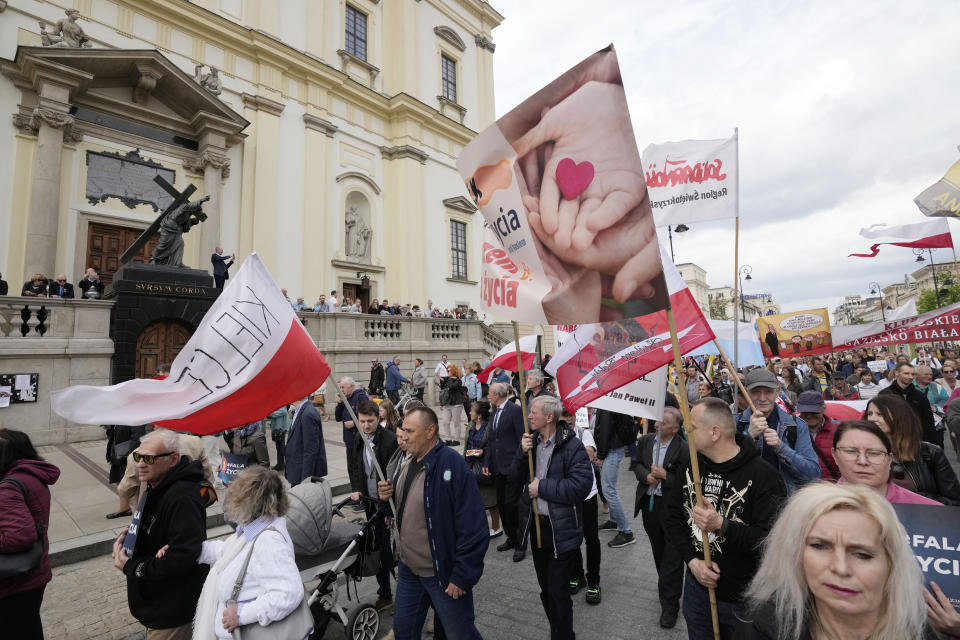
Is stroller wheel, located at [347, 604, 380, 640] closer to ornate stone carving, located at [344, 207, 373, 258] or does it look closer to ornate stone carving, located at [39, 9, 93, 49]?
ornate stone carving, located at [39, 9, 93, 49]

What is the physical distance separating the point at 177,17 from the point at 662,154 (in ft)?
66.3

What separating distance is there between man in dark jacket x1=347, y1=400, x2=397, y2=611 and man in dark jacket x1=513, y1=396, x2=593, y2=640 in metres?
1.31

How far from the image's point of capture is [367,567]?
381 centimetres

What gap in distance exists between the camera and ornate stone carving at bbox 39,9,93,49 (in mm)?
14422

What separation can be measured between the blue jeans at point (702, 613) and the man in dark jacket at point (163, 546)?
270 centimetres

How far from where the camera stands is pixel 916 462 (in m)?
3.12

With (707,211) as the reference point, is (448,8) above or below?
above

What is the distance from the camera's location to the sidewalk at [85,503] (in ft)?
17.2

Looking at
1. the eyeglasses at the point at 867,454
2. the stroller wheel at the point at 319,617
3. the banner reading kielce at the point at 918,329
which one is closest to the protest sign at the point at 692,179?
the eyeglasses at the point at 867,454

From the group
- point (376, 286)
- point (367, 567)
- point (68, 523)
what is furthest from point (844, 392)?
point (376, 286)

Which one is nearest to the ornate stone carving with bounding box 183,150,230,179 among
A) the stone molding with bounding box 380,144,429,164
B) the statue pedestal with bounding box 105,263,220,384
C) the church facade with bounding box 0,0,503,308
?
the church facade with bounding box 0,0,503,308

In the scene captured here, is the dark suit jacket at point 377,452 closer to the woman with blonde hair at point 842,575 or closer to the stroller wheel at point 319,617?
the stroller wheel at point 319,617

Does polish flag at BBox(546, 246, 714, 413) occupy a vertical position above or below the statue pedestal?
→ below

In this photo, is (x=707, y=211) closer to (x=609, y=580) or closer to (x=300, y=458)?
(x=609, y=580)
